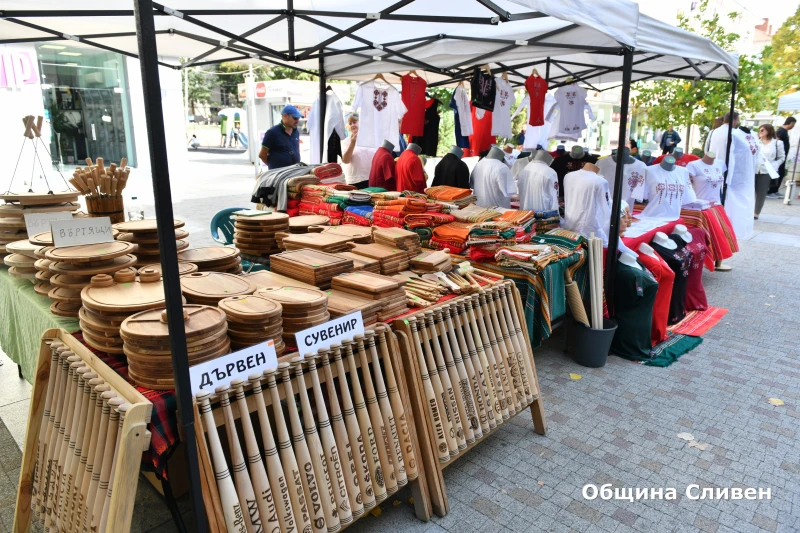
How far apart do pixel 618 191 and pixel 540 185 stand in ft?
2.54

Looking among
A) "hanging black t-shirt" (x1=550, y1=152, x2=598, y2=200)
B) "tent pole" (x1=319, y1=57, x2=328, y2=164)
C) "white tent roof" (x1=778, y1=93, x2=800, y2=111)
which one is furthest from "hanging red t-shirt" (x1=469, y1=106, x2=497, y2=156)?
"white tent roof" (x1=778, y1=93, x2=800, y2=111)

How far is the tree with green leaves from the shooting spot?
9.68 m

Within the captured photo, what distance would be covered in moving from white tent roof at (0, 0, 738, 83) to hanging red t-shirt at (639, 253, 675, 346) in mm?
1735

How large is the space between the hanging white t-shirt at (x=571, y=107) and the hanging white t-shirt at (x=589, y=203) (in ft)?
8.71

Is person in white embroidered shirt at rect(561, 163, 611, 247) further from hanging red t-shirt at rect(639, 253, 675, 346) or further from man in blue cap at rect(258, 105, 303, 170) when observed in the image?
man in blue cap at rect(258, 105, 303, 170)

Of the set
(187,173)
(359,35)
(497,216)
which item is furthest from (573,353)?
(187,173)

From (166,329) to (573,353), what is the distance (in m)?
3.50

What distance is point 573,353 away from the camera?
14.7 feet

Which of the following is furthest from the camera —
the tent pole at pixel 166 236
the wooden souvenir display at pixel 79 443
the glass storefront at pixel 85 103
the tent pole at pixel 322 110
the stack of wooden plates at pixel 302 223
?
the glass storefront at pixel 85 103

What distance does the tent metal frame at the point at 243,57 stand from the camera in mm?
1520

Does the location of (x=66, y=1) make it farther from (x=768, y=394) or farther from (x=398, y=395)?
(x=768, y=394)

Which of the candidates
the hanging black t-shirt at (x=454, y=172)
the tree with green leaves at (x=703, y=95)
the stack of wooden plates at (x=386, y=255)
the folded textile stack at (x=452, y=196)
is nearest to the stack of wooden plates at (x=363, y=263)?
the stack of wooden plates at (x=386, y=255)

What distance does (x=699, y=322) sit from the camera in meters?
5.26

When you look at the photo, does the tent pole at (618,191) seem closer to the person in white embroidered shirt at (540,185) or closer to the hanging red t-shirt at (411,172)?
the person in white embroidered shirt at (540,185)
